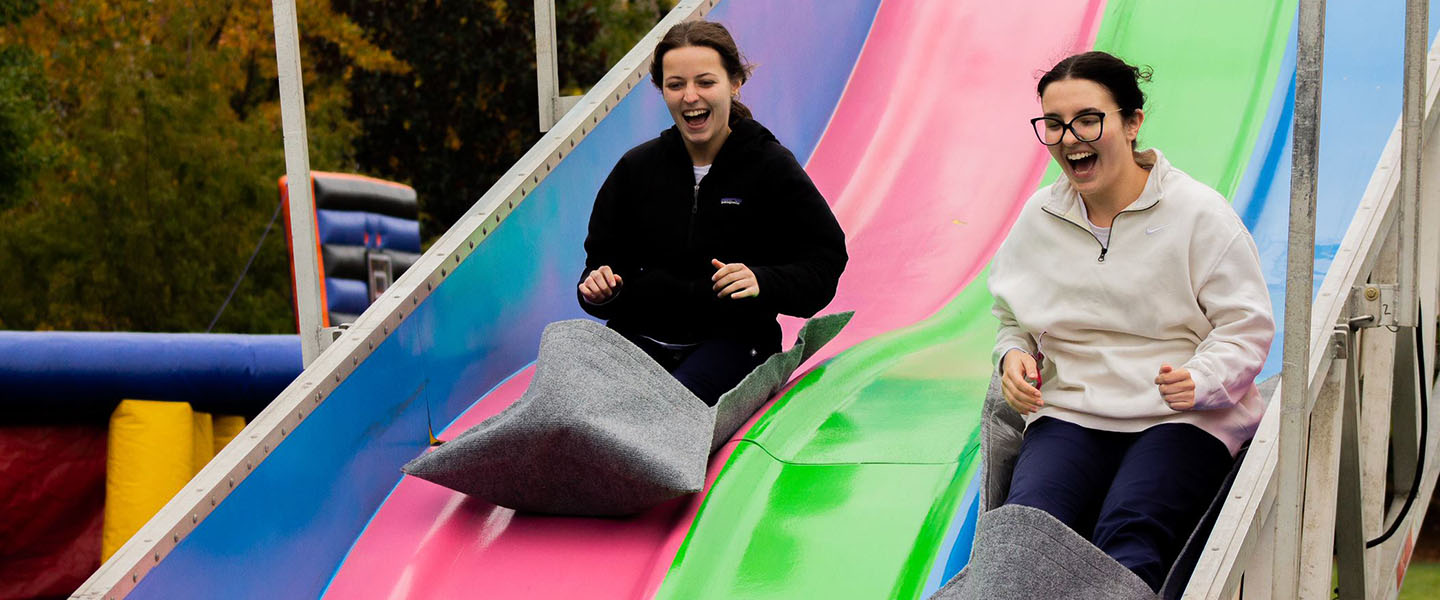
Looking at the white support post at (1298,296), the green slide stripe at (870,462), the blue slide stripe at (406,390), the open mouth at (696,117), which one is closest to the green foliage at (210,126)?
the blue slide stripe at (406,390)

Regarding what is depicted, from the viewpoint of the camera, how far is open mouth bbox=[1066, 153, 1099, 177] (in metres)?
2.48

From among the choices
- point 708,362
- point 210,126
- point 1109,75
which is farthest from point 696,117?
point 210,126

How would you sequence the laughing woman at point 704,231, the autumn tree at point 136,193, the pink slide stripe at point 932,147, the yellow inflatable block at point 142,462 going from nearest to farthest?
the laughing woman at point 704,231
the pink slide stripe at point 932,147
the yellow inflatable block at point 142,462
the autumn tree at point 136,193

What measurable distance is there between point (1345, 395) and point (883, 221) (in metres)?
1.83

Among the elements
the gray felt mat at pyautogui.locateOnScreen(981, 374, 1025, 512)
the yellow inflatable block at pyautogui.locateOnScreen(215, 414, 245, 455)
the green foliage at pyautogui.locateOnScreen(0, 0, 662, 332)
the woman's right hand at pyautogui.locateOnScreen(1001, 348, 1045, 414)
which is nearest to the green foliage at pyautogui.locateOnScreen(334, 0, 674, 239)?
the green foliage at pyautogui.locateOnScreen(0, 0, 662, 332)

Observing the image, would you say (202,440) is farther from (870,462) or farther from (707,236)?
(870,462)

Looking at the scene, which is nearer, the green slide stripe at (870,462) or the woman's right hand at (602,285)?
the green slide stripe at (870,462)

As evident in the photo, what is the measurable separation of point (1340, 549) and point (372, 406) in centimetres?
188

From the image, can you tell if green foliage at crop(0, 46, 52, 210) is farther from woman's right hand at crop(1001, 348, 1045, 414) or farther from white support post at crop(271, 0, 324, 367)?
woman's right hand at crop(1001, 348, 1045, 414)

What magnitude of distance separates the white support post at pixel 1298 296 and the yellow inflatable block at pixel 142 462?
173 inches

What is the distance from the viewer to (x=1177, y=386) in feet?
7.54

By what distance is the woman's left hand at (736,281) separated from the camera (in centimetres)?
308

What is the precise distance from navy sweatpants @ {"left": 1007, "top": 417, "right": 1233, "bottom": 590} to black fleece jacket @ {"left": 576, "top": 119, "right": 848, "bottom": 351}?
2.81 feet

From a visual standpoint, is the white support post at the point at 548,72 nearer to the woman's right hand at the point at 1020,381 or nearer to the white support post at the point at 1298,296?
the woman's right hand at the point at 1020,381
